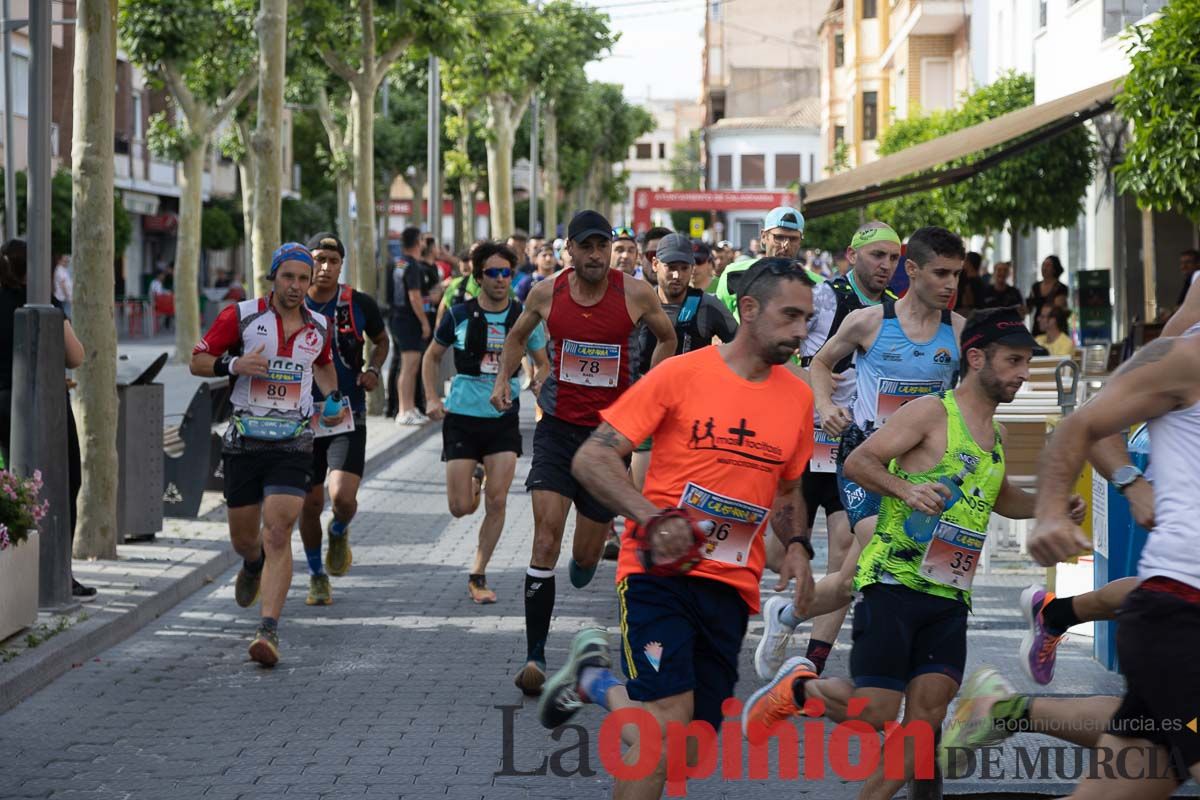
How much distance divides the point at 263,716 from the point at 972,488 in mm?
3196

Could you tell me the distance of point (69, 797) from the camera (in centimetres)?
612

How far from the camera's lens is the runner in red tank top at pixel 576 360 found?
25.8 feet

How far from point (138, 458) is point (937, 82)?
43.1 m

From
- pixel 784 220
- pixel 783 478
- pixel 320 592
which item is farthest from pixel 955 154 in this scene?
pixel 783 478

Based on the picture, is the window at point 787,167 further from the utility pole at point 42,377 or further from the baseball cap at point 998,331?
the baseball cap at point 998,331

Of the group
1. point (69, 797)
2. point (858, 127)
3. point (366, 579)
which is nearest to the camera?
point (69, 797)

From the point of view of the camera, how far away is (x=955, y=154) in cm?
2022

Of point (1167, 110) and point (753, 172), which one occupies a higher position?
point (753, 172)

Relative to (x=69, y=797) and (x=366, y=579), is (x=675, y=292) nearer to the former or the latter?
(x=366, y=579)

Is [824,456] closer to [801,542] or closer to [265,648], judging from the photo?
[265,648]

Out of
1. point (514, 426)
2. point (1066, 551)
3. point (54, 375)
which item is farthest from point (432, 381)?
point (1066, 551)

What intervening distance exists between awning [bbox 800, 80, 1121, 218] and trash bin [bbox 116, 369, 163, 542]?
32.5 feet

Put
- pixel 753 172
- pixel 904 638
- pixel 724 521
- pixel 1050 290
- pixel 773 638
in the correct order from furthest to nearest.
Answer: pixel 753 172 < pixel 1050 290 < pixel 773 638 < pixel 904 638 < pixel 724 521

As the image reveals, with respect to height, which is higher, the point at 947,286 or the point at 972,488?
the point at 947,286
